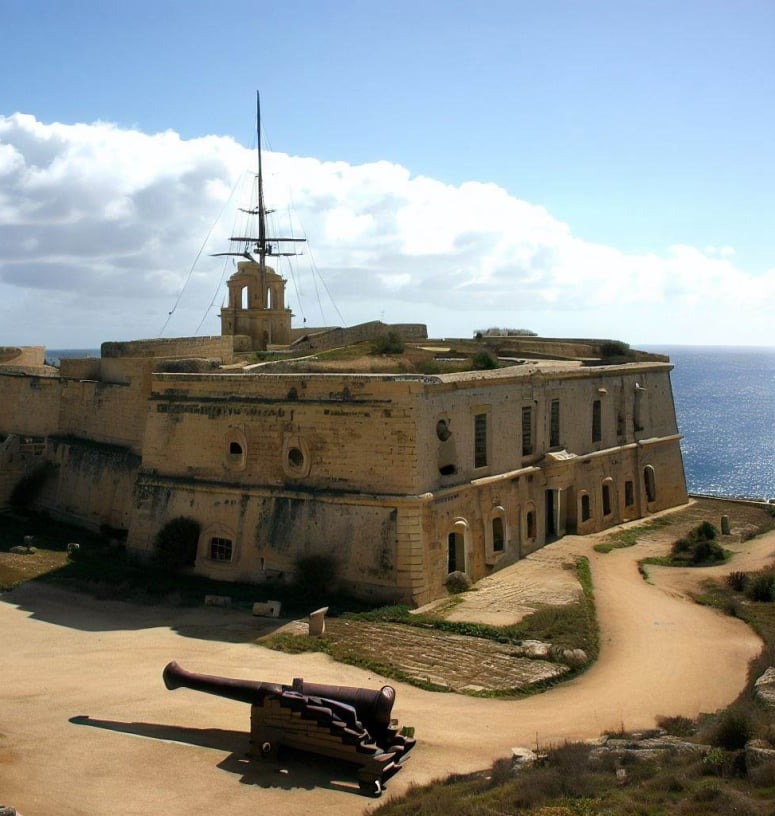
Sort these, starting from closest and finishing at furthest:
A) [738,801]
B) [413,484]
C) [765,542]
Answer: [738,801] → [413,484] → [765,542]

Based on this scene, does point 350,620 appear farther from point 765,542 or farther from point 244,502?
point 765,542

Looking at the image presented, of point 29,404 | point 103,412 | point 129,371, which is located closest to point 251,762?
point 129,371

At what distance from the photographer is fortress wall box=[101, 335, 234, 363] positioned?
28281mm

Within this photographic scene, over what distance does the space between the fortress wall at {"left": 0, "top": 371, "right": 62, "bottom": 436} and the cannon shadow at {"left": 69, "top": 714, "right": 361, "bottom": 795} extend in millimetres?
21764

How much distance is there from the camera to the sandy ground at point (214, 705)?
459 inches

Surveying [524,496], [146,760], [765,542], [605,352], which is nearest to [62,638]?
[146,760]

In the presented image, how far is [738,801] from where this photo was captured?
28.6 ft

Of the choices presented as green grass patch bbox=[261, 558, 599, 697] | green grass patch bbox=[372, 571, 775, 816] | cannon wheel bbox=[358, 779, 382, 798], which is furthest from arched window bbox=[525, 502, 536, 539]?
cannon wheel bbox=[358, 779, 382, 798]

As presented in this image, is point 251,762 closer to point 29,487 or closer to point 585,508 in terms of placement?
point 585,508

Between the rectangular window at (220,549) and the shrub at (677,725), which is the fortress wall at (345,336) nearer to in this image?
the rectangular window at (220,549)

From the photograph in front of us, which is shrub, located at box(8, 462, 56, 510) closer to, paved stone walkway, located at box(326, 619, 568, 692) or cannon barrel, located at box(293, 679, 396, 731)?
paved stone walkway, located at box(326, 619, 568, 692)

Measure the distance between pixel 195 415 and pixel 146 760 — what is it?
1237cm

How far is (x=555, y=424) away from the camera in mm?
27312

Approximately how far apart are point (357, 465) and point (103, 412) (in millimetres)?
13347
